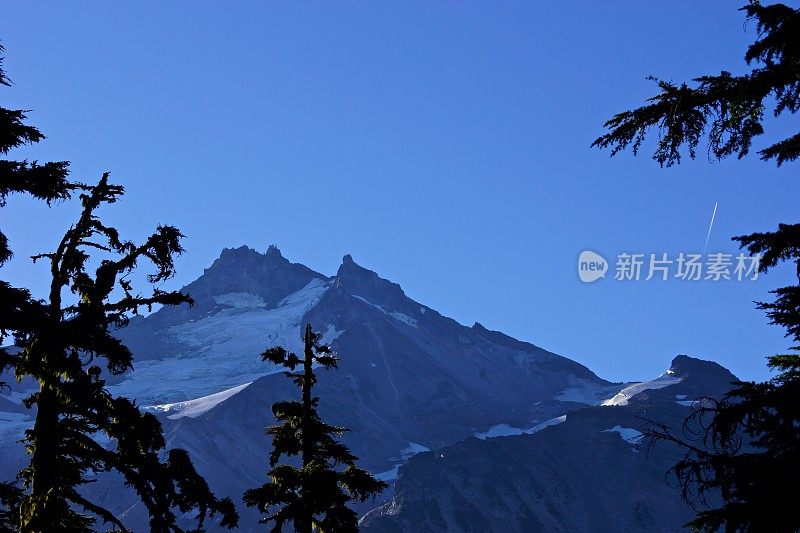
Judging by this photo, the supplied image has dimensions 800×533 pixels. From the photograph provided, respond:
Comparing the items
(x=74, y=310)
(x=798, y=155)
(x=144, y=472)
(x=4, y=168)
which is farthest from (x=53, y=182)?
(x=798, y=155)

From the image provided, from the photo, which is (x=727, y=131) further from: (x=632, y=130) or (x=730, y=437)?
(x=730, y=437)

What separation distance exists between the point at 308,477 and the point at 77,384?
827 cm

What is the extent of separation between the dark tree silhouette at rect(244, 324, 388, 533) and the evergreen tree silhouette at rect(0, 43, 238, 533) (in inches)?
278

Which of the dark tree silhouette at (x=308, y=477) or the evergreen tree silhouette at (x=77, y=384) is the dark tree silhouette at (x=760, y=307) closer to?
the evergreen tree silhouette at (x=77, y=384)

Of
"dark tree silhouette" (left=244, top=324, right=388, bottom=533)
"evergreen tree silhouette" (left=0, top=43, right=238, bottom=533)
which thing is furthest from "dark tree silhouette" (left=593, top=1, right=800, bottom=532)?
"dark tree silhouette" (left=244, top=324, right=388, bottom=533)

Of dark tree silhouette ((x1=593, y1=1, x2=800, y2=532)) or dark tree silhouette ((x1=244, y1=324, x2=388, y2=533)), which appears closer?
dark tree silhouette ((x1=593, y1=1, x2=800, y2=532))

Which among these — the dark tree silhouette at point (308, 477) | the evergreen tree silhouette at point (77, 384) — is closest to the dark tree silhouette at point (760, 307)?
the evergreen tree silhouette at point (77, 384)

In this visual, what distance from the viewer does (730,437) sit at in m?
9.85

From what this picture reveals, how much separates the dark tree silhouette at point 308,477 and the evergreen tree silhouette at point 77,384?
706cm

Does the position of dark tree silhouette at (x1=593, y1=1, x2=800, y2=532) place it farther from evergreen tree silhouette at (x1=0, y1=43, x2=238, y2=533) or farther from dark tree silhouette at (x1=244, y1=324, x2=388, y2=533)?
dark tree silhouette at (x1=244, y1=324, x2=388, y2=533)

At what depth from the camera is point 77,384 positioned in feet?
37.9

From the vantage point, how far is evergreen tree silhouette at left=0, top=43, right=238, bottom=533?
11.1 m

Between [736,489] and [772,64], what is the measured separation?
464 cm

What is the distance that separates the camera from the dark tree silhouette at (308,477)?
63.0ft
